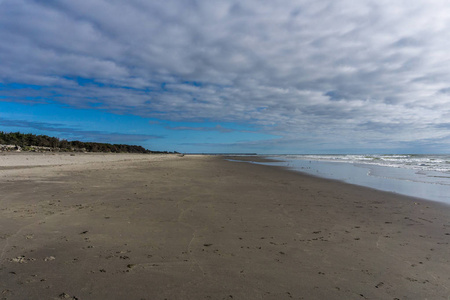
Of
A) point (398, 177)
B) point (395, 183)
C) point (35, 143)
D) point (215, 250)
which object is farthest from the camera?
point (35, 143)

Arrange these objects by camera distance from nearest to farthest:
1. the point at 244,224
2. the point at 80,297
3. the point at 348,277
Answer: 1. the point at 80,297
2. the point at 348,277
3. the point at 244,224

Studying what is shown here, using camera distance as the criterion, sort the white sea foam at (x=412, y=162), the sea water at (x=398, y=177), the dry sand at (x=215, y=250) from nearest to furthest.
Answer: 1. the dry sand at (x=215, y=250)
2. the sea water at (x=398, y=177)
3. the white sea foam at (x=412, y=162)

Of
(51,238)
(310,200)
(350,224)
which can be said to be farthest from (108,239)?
(310,200)

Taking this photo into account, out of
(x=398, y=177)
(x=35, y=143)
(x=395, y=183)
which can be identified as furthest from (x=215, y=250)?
(x=35, y=143)

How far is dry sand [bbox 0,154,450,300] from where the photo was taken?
299 cm

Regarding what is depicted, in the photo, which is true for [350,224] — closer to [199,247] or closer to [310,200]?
[310,200]

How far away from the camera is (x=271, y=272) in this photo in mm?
3412

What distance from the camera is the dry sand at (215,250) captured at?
9.82 ft

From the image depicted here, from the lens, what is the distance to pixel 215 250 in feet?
13.4

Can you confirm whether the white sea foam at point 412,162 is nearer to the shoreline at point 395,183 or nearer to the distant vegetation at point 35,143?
the shoreline at point 395,183

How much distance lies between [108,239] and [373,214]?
6.59 meters

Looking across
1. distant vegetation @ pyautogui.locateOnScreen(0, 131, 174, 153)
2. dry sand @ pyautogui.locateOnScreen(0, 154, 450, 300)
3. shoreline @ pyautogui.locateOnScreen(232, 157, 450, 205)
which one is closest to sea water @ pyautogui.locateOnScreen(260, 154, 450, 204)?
shoreline @ pyautogui.locateOnScreen(232, 157, 450, 205)

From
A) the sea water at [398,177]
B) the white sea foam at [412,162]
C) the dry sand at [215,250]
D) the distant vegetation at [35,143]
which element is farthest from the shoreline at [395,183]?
the distant vegetation at [35,143]

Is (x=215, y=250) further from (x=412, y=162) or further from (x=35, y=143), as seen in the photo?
(x=35, y=143)
